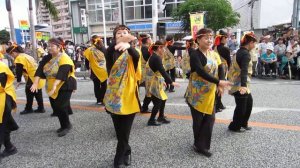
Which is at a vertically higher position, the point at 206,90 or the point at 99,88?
the point at 206,90

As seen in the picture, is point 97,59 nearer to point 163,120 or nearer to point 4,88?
point 163,120

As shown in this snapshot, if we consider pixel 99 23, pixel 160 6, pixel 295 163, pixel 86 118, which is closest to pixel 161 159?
pixel 295 163

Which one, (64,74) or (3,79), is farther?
(64,74)

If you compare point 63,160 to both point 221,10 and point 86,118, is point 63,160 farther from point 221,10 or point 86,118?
point 221,10

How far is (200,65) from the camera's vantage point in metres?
3.40

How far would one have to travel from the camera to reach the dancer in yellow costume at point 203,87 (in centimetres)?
341

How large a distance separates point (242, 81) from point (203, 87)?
799mm

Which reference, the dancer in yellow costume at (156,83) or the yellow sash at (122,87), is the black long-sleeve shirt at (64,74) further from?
the yellow sash at (122,87)

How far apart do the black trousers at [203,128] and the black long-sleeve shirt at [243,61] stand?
0.82 meters

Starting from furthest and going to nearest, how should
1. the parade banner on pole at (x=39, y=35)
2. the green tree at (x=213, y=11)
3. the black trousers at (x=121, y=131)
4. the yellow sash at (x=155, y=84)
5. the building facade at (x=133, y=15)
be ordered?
the building facade at (x=133, y=15) < the parade banner on pole at (x=39, y=35) < the green tree at (x=213, y=11) < the yellow sash at (x=155, y=84) < the black trousers at (x=121, y=131)

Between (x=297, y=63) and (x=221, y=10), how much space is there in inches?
556

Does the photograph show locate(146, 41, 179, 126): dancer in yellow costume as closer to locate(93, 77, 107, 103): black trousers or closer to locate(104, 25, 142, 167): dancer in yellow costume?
locate(104, 25, 142, 167): dancer in yellow costume

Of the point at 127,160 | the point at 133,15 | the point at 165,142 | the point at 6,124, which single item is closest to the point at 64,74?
the point at 6,124

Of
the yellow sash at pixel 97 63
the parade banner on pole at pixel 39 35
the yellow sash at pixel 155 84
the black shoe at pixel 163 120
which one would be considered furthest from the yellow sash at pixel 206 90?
the parade banner on pole at pixel 39 35
